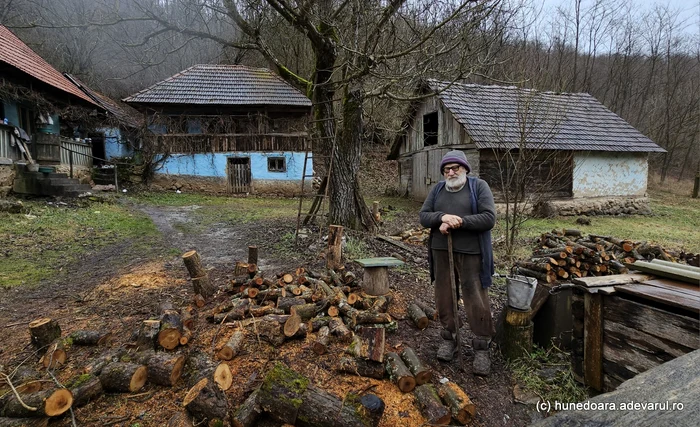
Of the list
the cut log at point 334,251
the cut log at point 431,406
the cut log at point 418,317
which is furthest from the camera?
the cut log at point 334,251

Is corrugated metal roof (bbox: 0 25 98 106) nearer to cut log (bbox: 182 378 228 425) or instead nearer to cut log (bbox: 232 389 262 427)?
cut log (bbox: 182 378 228 425)

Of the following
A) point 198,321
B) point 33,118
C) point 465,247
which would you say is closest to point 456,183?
point 465,247

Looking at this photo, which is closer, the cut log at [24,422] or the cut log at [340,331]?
the cut log at [24,422]

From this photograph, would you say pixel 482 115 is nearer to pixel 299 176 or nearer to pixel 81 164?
pixel 299 176

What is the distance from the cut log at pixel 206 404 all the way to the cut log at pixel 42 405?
2.49 feet

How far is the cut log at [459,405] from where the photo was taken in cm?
242

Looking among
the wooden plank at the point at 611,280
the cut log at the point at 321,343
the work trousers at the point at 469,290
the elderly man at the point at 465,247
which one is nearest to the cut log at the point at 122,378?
the cut log at the point at 321,343

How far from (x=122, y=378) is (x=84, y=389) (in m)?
0.22

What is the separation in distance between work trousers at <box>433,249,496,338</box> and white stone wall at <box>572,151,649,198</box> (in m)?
13.5

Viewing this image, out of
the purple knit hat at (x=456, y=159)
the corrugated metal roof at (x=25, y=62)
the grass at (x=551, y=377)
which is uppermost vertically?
the corrugated metal roof at (x=25, y=62)

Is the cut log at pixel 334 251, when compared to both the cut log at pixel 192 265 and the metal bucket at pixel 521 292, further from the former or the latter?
the metal bucket at pixel 521 292

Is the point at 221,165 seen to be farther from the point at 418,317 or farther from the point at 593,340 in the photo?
the point at 593,340

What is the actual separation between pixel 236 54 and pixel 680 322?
25.9 metres

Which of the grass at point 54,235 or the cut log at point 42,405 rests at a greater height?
the grass at point 54,235
